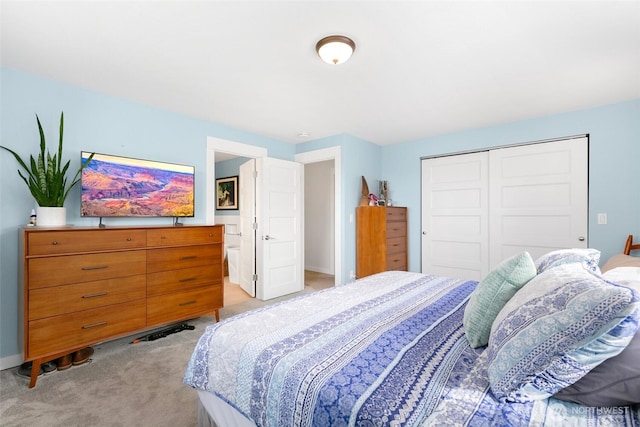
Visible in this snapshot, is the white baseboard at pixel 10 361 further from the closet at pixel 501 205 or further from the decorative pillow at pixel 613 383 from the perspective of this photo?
the closet at pixel 501 205

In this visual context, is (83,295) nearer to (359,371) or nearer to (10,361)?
(10,361)

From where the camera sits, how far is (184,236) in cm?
279

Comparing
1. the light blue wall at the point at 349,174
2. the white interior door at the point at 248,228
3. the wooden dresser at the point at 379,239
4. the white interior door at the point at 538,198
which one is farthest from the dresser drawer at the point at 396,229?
the white interior door at the point at 248,228

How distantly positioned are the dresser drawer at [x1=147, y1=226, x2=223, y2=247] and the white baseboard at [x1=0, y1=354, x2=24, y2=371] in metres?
1.27

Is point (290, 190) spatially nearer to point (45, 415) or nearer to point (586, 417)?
point (45, 415)

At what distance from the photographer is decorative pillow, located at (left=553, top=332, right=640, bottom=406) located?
73 centimetres

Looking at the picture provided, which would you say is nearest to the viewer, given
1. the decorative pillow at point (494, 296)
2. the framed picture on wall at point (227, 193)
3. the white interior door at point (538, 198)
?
the decorative pillow at point (494, 296)

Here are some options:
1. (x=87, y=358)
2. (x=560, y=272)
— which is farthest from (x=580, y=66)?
(x=87, y=358)

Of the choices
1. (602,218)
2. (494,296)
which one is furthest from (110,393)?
(602,218)

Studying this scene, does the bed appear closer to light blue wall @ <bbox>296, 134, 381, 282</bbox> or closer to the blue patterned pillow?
the blue patterned pillow

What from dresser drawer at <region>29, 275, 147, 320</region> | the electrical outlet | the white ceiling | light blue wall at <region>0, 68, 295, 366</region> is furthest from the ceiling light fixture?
the electrical outlet

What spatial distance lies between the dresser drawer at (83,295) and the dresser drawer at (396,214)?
10.1 ft

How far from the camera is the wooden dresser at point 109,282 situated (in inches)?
78.0

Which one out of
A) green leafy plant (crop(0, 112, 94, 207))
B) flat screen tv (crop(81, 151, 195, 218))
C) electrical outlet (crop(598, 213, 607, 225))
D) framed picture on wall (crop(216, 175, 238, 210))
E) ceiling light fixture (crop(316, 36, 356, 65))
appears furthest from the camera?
framed picture on wall (crop(216, 175, 238, 210))
